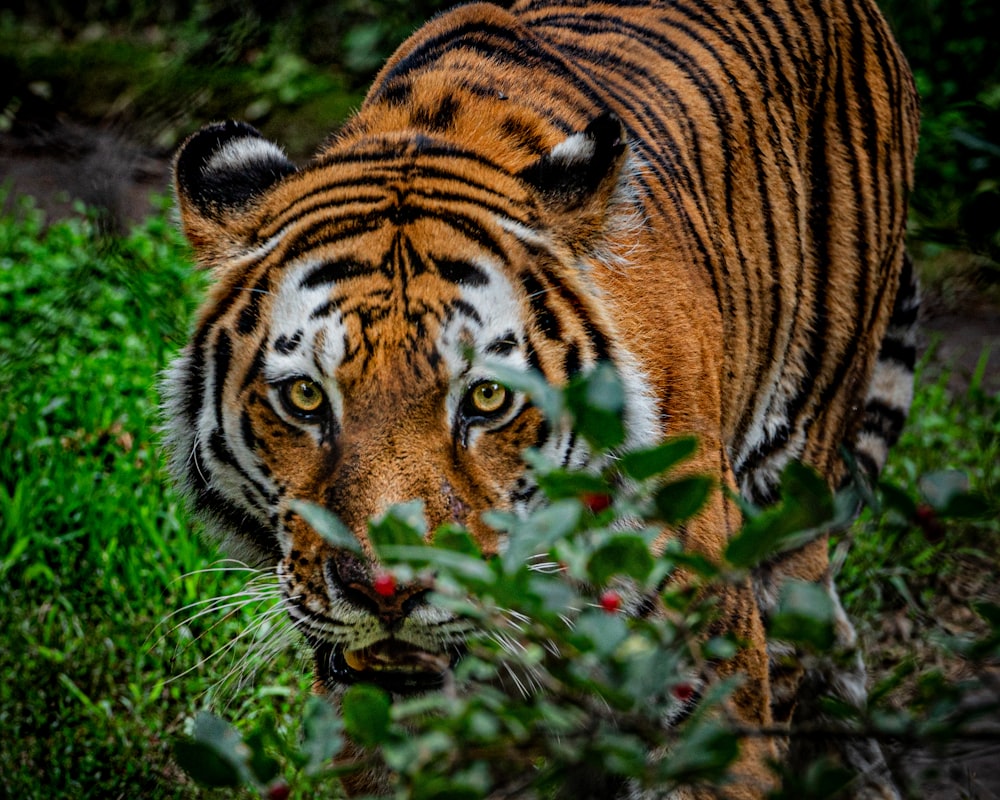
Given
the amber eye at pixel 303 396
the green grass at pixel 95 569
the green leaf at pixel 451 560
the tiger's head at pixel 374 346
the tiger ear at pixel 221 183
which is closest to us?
the green leaf at pixel 451 560

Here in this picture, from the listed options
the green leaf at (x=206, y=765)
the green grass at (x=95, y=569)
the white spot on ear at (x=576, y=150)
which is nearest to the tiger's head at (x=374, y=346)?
the white spot on ear at (x=576, y=150)

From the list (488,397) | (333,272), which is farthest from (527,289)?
(333,272)

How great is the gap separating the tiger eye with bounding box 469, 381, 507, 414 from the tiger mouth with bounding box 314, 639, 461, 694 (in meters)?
0.45

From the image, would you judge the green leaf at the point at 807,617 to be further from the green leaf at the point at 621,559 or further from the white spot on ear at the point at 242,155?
the white spot on ear at the point at 242,155

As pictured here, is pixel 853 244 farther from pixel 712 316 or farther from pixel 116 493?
pixel 116 493

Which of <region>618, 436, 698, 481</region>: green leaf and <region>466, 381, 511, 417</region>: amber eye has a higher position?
<region>618, 436, 698, 481</region>: green leaf

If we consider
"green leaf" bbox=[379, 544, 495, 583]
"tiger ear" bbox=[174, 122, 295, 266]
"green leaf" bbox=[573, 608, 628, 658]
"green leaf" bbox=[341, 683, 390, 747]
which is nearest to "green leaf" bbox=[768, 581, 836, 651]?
"green leaf" bbox=[573, 608, 628, 658]

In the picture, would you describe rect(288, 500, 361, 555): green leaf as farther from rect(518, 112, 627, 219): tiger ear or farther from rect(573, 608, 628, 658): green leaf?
rect(518, 112, 627, 219): tiger ear

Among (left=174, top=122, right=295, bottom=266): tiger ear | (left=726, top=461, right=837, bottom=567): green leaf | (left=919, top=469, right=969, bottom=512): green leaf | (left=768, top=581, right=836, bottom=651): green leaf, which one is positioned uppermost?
(left=174, top=122, right=295, bottom=266): tiger ear

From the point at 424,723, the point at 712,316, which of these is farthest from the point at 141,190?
the point at 424,723

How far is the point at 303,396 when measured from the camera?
2.21 m

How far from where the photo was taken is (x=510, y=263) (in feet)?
7.50

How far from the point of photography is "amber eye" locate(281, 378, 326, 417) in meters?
2.18

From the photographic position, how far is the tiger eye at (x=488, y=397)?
2.11 meters
